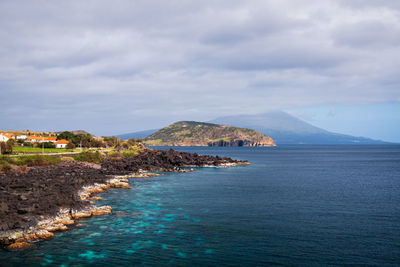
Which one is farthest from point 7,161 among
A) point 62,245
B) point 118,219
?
point 62,245

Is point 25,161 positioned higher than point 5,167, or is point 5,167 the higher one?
point 25,161

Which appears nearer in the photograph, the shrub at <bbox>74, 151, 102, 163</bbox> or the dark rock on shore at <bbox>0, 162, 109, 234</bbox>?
the dark rock on shore at <bbox>0, 162, 109, 234</bbox>

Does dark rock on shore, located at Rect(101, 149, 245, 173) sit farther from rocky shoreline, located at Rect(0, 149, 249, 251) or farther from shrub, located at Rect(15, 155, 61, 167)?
rocky shoreline, located at Rect(0, 149, 249, 251)

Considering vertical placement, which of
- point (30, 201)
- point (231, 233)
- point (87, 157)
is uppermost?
point (87, 157)

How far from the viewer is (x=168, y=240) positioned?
30.3 meters

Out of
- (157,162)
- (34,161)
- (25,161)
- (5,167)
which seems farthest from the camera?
(157,162)

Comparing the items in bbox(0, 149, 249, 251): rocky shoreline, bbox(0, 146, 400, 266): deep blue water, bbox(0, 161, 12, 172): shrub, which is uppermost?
bbox(0, 161, 12, 172): shrub

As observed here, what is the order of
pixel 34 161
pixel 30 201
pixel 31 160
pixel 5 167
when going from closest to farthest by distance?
pixel 30 201 → pixel 5 167 → pixel 31 160 → pixel 34 161

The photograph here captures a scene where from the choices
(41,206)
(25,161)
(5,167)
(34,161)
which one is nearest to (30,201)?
(41,206)

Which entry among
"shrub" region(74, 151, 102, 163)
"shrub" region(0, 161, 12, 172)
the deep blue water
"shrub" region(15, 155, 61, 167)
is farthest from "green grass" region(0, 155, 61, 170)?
the deep blue water

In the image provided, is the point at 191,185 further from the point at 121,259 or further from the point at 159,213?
the point at 121,259

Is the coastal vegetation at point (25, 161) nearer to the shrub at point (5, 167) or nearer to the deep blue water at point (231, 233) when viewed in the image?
the shrub at point (5, 167)

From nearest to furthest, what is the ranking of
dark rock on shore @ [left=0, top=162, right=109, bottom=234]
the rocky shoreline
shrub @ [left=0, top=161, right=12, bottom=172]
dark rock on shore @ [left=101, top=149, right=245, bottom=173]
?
the rocky shoreline, dark rock on shore @ [left=0, top=162, right=109, bottom=234], shrub @ [left=0, top=161, right=12, bottom=172], dark rock on shore @ [left=101, top=149, right=245, bottom=173]

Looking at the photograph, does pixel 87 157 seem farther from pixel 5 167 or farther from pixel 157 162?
pixel 5 167
